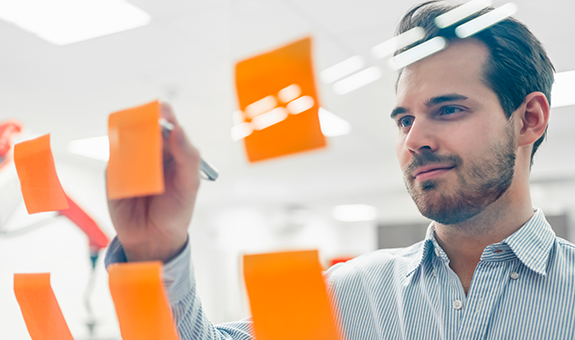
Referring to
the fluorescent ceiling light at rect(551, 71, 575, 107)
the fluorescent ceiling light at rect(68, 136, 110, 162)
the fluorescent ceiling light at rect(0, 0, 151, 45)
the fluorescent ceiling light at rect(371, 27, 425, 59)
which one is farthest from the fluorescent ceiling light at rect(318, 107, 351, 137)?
the fluorescent ceiling light at rect(0, 0, 151, 45)

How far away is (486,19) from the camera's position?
0.39 metres

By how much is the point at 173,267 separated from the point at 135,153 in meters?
0.10

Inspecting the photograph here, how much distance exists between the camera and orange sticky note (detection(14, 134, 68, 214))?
14.1 inches

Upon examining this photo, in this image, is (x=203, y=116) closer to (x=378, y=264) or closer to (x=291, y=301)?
(x=378, y=264)

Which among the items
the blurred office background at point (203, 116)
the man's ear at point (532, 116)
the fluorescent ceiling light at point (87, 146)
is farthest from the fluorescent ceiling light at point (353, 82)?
the man's ear at point (532, 116)

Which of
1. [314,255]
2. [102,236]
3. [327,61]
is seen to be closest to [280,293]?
[314,255]

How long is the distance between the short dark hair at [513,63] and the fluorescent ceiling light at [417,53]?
0.03 feet

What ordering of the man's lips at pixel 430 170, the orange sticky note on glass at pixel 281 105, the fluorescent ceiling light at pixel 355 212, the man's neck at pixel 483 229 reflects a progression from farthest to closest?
the fluorescent ceiling light at pixel 355 212, the man's neck at pixel 483 229, the man's lips at pixel 430 170, the orange sticky note on glass at pixel 281 105

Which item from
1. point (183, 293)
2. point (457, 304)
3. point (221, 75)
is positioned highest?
point (221, 75)

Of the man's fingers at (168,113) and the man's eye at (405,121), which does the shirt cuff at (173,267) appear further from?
the man's eye at (405,121)

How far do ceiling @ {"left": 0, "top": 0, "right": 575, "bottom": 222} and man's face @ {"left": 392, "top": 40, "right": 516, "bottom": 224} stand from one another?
41 mm

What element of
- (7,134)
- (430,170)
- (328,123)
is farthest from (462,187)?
(7,134)

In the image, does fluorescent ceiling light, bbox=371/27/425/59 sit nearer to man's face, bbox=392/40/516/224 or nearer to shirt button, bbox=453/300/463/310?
man's face, bbox=392/40/516/224

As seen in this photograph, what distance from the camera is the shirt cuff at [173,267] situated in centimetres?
32
